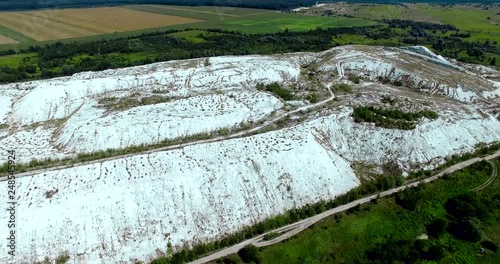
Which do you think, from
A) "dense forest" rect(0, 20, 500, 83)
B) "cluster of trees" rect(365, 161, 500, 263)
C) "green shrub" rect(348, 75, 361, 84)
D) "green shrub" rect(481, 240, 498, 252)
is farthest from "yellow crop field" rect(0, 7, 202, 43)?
"green shrub" rect(481, 240, 498, 252)

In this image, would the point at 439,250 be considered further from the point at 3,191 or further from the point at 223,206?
the point at 3,191

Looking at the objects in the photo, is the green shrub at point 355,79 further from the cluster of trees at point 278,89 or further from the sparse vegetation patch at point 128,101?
the sparse vegetation patch at point 128,101

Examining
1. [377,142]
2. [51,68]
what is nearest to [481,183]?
[377,142]

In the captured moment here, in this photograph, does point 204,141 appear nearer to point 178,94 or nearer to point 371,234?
point 178,94

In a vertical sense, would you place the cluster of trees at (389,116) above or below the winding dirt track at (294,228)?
above

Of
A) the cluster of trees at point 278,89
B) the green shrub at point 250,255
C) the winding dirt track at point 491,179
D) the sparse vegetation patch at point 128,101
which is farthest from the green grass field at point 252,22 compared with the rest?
the green shrub at point 250,255

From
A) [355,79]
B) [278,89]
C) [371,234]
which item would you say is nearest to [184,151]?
[371,234]
